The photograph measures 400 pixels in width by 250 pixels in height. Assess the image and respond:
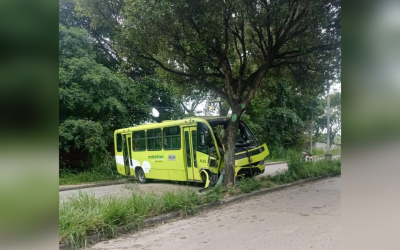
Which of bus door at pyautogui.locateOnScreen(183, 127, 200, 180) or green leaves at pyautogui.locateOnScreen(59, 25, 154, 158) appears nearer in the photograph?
green leaves at pyautogui.locateOnScreen(59, 25, 154, 158)

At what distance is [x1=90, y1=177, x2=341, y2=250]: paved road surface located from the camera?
4.10m

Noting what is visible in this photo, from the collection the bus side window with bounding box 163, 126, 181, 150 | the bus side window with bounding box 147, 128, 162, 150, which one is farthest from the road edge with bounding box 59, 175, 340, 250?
the bus side window with bounding box 147, 128, 162, 150

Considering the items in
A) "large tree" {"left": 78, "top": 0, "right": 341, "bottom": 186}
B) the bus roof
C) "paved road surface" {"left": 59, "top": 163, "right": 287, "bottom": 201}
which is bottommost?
"paved road surface" {"left": 59, "top": 163, "right": 287, "bottom": 201}

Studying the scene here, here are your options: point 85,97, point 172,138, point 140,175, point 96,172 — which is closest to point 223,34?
point 172,138

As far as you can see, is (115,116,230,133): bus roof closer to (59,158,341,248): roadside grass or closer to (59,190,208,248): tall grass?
(59,158,341,248): roadside grass

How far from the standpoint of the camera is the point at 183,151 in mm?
8742

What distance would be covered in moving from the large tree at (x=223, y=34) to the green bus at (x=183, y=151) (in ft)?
2.37

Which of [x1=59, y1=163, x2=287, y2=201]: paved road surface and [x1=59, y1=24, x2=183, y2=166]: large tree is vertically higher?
[x1=59, y1=24, x2=183, y2=166]: large tree

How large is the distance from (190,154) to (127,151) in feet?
7.55

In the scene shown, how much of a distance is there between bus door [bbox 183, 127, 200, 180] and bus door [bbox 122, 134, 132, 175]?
6.59ft

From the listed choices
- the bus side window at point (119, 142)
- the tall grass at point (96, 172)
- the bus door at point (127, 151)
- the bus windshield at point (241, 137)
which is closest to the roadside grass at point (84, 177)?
the tall grass at point (96, 172)

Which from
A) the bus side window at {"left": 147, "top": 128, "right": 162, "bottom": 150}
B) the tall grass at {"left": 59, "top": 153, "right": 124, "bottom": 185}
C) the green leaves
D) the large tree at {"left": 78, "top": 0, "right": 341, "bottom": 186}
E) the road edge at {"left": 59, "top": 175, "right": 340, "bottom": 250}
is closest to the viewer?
the road edge at {"left": 59, "top": 175, "right": 340, "bottom": 250}

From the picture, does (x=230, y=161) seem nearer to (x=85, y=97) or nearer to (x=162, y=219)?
(x=162, y=219)
